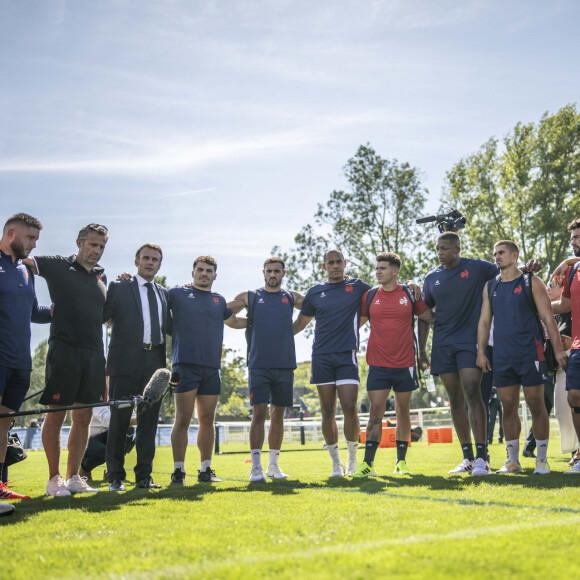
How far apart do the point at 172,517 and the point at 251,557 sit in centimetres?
153

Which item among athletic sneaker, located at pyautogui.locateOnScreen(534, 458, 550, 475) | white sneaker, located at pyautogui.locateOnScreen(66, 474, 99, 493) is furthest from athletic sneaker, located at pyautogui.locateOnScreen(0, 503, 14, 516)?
athletic sneaker, located at pyautogui.locateOnScreen(534, 458, 550, 475)

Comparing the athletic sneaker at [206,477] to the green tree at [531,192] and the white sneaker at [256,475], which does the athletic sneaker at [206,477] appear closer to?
the white sneaker at [256,475]

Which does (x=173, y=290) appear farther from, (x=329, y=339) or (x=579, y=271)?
(x=579, y=271)

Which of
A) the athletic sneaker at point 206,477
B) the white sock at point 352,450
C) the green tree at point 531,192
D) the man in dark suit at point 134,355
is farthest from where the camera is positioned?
the green tree at point 531,192

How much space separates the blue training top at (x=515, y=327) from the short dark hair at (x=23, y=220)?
4641mm

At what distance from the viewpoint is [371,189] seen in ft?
109

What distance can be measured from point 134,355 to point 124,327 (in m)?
0.31

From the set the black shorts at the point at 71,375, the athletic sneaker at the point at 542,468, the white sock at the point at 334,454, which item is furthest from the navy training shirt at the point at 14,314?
the athletic sneaker at the point at 542,468

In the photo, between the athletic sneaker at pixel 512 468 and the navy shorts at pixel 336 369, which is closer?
the athletic sneaker at pixel 512 468

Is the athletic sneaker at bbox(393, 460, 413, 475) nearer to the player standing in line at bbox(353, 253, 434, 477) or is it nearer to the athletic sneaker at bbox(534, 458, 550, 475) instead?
the player standing in line at bbox(353, 253, 434, 477)

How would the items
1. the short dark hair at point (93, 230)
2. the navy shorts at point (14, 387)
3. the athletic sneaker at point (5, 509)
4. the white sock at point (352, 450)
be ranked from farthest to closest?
the white sock at point (352, 450)
the short dark hair at point (93, 230)
the navy shorts at point (14, 387)
the athletic sneaker at point (5, 509)

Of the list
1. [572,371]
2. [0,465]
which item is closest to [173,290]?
[0,465]

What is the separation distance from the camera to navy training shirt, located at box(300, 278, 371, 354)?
25.5 ft

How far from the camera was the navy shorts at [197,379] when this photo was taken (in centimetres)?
718
